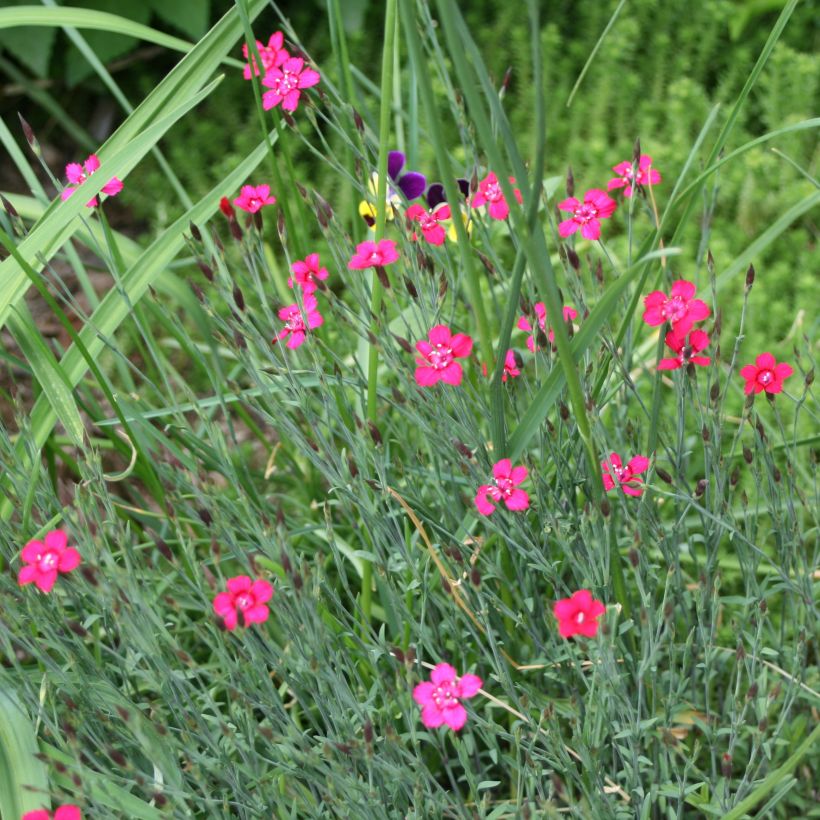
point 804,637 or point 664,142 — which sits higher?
point 664,142

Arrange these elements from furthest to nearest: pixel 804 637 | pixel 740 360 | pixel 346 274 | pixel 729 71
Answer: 1. pixel 729 71
2. pixel 740 360
3. pixel 346 274
4. pixel 804 637

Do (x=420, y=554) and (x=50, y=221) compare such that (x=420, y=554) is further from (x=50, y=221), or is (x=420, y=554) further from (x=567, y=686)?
(x=50, y=221)

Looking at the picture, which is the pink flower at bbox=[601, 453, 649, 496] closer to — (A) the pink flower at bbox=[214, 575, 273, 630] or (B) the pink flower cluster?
(A) the pink flower at bbox=[214, 575, 273, 630]

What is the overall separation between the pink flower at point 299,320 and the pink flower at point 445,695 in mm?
451

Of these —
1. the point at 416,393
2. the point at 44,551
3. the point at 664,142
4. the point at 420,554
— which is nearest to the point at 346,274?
the point at 416,393

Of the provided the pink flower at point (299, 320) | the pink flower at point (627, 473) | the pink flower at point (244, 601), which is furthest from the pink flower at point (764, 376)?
the pink flower at point (244, 601)

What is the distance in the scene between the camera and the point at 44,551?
3.59 ft

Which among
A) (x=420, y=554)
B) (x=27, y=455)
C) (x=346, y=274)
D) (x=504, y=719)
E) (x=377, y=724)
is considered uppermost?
(x=346, y=274)

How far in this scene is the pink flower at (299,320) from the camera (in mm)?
1293

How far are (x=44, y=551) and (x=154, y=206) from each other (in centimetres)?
222

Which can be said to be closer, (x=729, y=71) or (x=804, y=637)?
(x=804, y=637)

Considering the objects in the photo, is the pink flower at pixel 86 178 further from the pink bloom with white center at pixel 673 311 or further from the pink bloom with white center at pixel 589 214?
the pink bloom with white center at pixel 673 311

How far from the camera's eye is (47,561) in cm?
107

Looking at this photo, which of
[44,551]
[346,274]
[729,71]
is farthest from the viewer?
[729,71]
